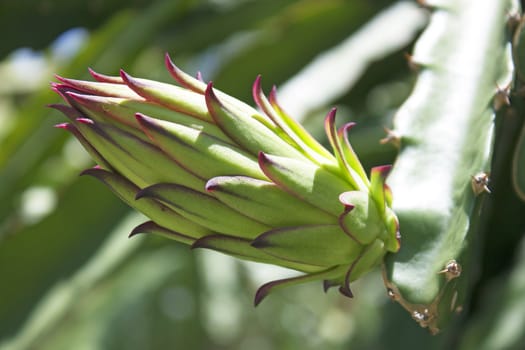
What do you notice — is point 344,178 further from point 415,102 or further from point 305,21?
point 305,21

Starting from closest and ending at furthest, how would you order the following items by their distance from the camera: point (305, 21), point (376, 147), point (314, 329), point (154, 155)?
point (154, 155), point (376, 147), point (305, 21), point (314, 329)

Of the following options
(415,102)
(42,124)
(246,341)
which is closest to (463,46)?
(415,102)

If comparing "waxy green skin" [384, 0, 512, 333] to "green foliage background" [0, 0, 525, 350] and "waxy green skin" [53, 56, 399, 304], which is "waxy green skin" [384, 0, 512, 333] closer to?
"waxy green skin" [53, 56, 399, 304]

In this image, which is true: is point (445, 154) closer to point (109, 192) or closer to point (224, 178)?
point (224, 178)

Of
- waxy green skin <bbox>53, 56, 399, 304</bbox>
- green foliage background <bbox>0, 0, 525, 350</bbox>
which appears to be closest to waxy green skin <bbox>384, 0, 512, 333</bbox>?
waxy green skin <bbox>53, 56, 399, 304</bbox>

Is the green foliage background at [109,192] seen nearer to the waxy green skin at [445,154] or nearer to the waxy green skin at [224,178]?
the waxy green skin at [445,154]
